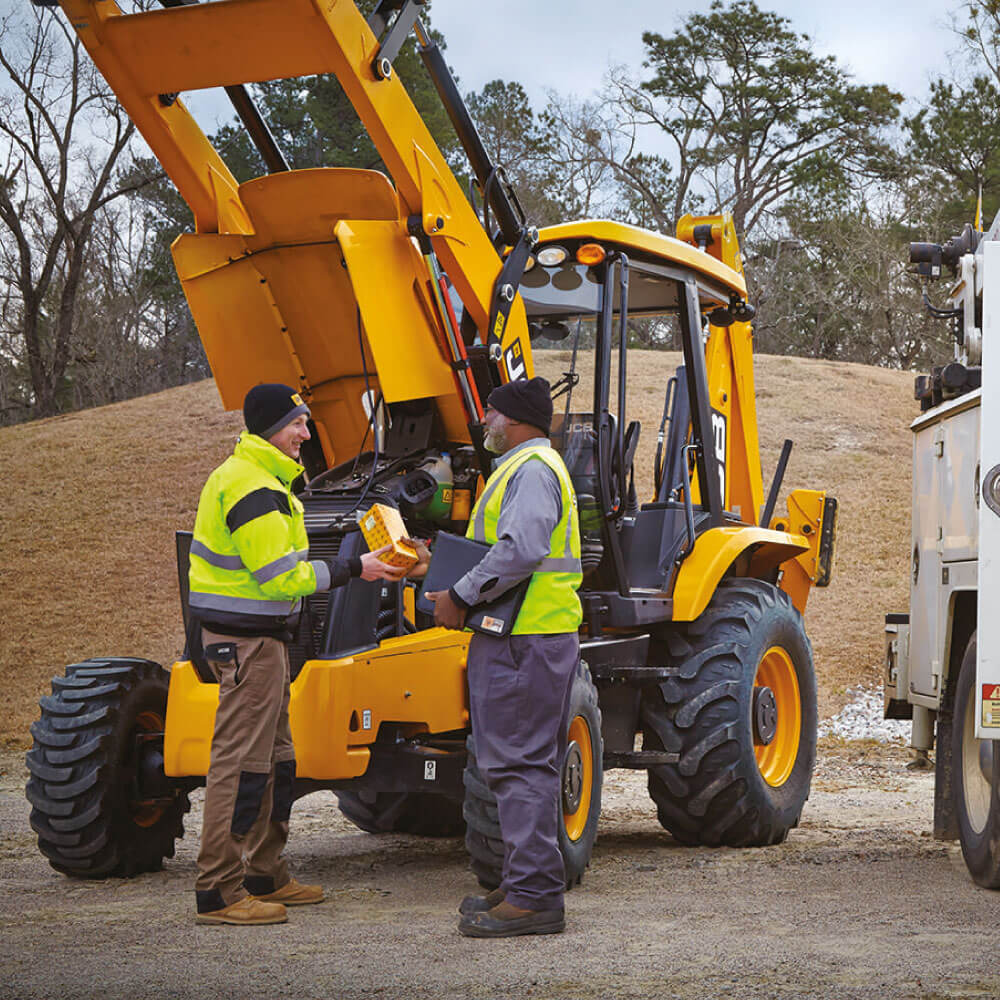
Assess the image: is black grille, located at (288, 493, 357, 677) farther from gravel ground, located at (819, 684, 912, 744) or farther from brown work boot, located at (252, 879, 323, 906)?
gravel ground, located at (819, 684, 912, 744)

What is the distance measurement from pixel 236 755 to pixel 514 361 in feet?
7.86

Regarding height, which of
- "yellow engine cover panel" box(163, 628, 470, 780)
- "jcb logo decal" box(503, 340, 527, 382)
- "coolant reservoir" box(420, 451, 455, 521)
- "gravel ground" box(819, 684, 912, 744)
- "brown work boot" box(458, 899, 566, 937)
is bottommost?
"gravel ground" box(819, 684, 912, 744)

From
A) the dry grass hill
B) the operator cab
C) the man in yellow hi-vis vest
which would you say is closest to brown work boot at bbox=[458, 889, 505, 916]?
the man in yellow hi-vis vest

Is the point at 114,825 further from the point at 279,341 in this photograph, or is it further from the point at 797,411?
the point at 797,411

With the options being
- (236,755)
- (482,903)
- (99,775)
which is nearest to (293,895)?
(236,755)

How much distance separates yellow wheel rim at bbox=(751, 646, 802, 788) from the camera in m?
8.05

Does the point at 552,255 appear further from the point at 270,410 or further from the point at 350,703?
the point at 350,703

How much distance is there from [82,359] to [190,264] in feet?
94.3

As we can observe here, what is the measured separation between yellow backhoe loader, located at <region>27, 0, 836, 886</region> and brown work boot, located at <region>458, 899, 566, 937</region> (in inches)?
17.9

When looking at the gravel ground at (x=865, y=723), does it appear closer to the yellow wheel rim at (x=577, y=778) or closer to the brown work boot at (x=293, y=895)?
the yellow wheel rim at (x=577, y=778)

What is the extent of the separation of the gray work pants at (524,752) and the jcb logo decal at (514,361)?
1.77m

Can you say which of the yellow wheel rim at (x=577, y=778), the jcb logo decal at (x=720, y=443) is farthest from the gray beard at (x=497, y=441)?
the jcb logo decal at (x=720, y=443)

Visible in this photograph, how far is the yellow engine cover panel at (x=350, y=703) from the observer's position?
5.80m

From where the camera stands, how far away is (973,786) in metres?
6.39
